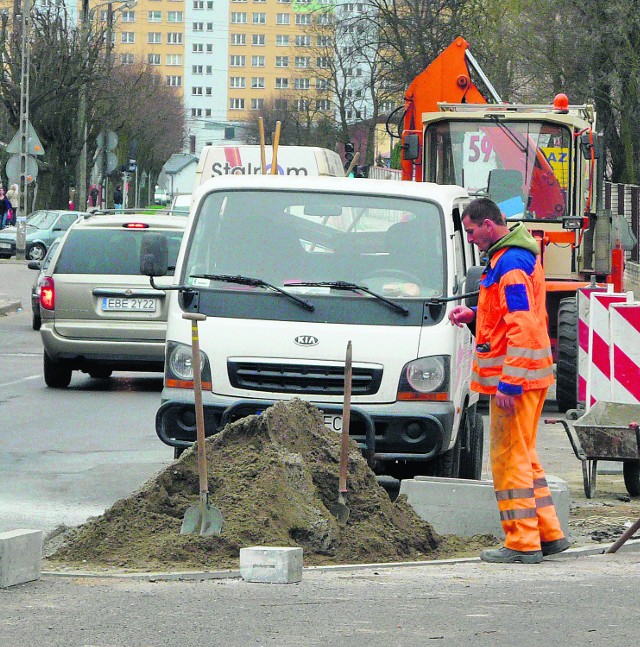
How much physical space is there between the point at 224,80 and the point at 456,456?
16623 centimetres

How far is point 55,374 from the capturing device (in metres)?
16.6

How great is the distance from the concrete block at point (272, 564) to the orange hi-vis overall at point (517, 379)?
1382 millimetres

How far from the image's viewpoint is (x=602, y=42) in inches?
1559

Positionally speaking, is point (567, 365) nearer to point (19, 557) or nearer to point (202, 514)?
point (202, 514)

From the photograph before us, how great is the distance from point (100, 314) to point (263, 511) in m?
8.79

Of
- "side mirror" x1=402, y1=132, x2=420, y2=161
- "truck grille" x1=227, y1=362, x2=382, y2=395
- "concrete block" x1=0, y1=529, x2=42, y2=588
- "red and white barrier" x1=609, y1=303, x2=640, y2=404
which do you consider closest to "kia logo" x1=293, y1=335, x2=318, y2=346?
"truck grille" x1=227, y1=362, x2=382, y2=395

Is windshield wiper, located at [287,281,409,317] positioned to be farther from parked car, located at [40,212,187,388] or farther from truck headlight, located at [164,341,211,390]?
parked car, located at [40,212,187,388]

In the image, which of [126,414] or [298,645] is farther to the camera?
[126,414]

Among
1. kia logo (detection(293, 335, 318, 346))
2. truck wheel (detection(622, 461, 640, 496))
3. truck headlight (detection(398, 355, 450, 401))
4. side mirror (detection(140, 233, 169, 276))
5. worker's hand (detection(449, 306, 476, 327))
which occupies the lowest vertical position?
truck wheel (detection(622, 461, 640, 496))

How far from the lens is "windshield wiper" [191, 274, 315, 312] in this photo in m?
9.59

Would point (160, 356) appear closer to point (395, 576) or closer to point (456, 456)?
point (456, 456)

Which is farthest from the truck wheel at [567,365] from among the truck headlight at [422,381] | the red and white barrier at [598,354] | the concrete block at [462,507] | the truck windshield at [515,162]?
the concrete block at [462,507]

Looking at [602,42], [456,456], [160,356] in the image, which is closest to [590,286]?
[160,356]

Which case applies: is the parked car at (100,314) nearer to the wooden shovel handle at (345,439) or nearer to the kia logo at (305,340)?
the kia logo at (305,340)
